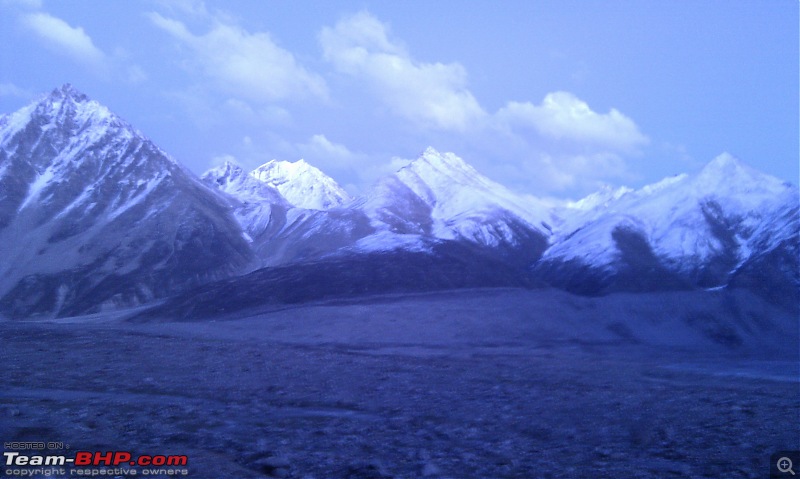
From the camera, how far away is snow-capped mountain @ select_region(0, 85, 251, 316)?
6869 centimetres

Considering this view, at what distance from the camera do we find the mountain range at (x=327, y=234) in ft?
209

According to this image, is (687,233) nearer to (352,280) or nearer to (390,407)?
(352,280)

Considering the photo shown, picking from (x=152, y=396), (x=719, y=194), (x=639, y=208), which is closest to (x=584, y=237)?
(x=639, y=208)

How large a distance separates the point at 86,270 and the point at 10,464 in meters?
67.2

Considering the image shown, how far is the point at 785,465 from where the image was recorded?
11.5 meters

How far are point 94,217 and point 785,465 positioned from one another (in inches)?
3485

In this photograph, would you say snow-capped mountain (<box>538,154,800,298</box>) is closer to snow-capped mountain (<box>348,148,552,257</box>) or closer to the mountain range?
the mountain range

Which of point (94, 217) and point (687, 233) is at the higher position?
point (94, 217)

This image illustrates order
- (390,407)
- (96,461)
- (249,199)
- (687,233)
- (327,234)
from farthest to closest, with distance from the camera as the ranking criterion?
(249,199) < (327,234) < (687,233) < (390,407) < (96,461)

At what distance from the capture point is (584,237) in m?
83.2

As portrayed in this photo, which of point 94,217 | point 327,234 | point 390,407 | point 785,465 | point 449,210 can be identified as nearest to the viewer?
point 785,465

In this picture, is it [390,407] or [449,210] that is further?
[449,210]

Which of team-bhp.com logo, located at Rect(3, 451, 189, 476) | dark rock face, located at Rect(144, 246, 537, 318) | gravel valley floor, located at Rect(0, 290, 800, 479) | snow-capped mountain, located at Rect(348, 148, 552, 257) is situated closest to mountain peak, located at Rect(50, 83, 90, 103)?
snow-capped mountain, located at Rect(348, 148, 552, 257)

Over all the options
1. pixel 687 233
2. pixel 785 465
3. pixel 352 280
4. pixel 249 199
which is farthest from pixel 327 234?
pixel 785 465
